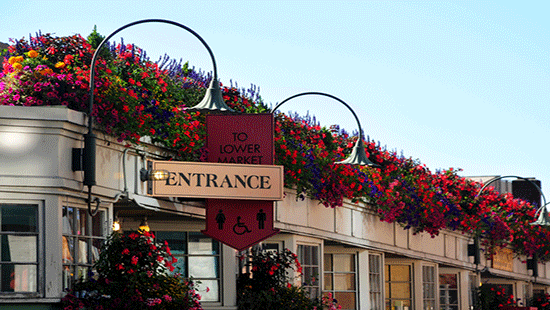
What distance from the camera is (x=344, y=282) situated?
1988 cm

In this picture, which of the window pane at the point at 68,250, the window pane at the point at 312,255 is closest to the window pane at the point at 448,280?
the window pane at the point at 312,255

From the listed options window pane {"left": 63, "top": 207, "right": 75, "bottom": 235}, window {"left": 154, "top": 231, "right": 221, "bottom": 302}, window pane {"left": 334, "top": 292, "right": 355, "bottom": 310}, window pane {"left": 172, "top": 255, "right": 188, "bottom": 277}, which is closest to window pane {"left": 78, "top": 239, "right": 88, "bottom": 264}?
window pane {"left": 63, "top": 207, "right": 75, "bottom": 235}

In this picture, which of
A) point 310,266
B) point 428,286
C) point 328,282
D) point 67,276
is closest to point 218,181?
point 67,276

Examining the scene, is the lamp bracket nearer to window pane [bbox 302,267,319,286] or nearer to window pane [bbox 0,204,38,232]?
window pane [bbox 0,204,38,232]

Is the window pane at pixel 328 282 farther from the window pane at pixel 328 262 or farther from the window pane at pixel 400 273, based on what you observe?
the window pane at pixel 400 273

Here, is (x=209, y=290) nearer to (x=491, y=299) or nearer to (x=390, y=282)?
(x=390, y=282)

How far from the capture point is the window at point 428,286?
24172 millimetres

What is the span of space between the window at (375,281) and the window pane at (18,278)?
11854mm

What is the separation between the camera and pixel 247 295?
14.3 metres

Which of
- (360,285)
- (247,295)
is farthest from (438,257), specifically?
(247,295)

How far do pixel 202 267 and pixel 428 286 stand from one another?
12.0 m

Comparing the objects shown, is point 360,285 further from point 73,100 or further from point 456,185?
point 73,100

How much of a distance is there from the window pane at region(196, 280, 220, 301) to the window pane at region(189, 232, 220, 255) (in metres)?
0.46

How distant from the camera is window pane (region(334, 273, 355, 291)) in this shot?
19598 mm
